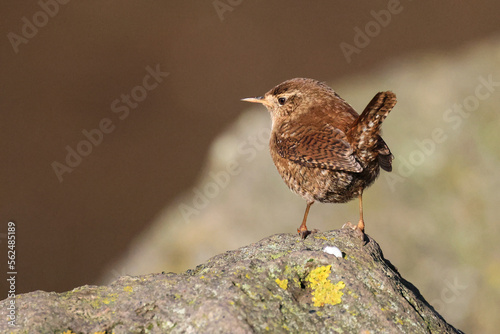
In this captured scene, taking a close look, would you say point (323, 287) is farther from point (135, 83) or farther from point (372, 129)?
point (135, 83)

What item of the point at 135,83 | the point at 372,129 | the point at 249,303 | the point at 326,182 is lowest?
the point at 326,182

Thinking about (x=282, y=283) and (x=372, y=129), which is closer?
(x=282, y=283)

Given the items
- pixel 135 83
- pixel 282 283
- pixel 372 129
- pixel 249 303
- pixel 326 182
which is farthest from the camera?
pixel 135 83

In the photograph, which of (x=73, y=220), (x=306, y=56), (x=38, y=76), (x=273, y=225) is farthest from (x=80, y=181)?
(x=306, y=56)

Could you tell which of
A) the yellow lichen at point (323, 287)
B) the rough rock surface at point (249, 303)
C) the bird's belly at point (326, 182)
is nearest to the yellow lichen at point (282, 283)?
the rough rock surface at point (249, 303)

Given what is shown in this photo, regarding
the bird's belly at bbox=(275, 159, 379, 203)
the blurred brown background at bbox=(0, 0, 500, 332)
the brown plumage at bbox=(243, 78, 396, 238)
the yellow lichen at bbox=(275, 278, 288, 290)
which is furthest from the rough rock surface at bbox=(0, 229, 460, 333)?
the blurred brown background at bbox=(0, 0, 500, 332)

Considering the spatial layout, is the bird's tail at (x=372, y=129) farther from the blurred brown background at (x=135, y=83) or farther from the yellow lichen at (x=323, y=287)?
the blurred brown background at (x=135, y=83)

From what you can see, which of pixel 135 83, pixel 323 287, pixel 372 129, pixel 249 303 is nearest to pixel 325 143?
pixel 372 129
